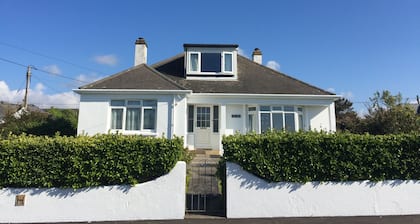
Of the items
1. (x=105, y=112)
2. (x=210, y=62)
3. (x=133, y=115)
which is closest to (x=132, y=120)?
(x=133, y=115)

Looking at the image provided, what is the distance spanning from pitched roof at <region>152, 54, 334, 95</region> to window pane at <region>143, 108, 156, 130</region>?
2703 mm

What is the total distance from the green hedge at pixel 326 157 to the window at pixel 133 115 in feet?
22.4

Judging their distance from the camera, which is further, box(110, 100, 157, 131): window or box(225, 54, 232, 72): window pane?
box(225, 54, 232, 72): window pane

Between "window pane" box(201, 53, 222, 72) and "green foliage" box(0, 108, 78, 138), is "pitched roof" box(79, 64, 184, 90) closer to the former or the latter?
"window pane" box(201, 53, 222, 72)

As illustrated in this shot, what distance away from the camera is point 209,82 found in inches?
583

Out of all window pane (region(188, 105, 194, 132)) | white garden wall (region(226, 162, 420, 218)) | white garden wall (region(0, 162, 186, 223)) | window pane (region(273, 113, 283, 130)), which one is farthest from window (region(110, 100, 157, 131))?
white garden wall (region(226, 162, 420, 218))

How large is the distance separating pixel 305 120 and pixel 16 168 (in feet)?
43.1

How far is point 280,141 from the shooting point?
6.55 meters

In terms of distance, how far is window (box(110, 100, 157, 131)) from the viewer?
12391mm

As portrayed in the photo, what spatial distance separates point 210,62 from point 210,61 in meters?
0.06

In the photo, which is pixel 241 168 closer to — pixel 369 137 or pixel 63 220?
pixel 369 137

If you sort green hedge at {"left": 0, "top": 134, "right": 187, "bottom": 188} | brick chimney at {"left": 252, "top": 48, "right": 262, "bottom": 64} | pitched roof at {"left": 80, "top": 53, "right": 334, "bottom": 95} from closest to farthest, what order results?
green hedge at {"left": 0, "top": 134, "right": 187, "bottom": 188} < pitched roof at {"left": 80, "top": 53, "right": 334, "bottom": 95} < brick chimney at {"left": 252, "top": 48, "right": 262, "bottom": 64}

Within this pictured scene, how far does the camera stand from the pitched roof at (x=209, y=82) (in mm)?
12797

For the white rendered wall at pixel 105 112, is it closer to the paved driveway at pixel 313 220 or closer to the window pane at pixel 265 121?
the window pane at pixel 265 121
